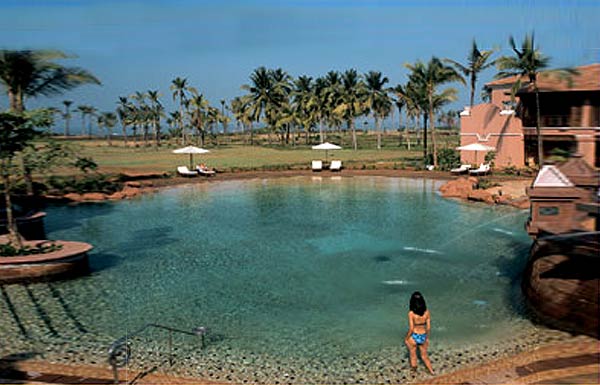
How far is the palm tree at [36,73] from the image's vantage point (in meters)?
21.7

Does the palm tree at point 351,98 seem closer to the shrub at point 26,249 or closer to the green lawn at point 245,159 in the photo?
the green lawn at point 245,159

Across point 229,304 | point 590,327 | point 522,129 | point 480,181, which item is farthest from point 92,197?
point 522,129

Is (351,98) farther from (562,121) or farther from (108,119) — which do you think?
(108,119)

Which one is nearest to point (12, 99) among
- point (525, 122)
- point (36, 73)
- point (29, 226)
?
point (36, 73)

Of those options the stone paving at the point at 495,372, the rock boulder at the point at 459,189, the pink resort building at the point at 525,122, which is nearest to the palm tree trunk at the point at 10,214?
the stone paving at the point at 495,372

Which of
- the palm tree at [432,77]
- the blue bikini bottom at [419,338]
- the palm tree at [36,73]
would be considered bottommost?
the blue bikini bottom at [419,338]

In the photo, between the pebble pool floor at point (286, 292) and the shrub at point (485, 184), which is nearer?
the pebble pool floor at point (286, 292)

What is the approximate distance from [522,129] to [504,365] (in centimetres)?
3189

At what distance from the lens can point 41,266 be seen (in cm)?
1462

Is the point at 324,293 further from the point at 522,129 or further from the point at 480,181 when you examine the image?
the point at 522,129

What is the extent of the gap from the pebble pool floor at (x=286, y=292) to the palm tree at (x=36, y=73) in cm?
679

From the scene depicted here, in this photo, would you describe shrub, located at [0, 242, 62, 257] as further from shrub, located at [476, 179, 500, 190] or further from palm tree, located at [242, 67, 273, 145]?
palm tree, located at [242, 67, 273, 145]

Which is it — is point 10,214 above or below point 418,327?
above

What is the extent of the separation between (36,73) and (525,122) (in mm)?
33517
